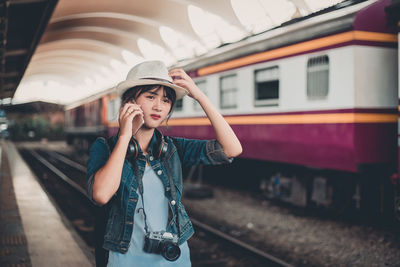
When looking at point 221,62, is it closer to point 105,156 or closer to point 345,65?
point 345,65

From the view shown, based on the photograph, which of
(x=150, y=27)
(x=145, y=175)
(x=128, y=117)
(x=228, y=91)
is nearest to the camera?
(x=128, y=117)

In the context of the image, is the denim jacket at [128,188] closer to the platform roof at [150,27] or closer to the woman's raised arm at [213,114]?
the woman's raised arm at [213,114]

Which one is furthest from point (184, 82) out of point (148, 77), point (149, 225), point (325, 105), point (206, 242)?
point (325, 105)

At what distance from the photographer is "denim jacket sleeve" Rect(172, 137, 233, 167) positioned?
2.00 m

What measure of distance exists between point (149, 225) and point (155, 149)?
1.10 feet

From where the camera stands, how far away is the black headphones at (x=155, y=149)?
177 cm

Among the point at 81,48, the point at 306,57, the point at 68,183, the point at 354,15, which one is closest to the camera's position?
the point at 354,15

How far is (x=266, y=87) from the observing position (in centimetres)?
782

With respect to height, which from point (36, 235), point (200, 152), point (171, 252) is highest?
point (200, 152)

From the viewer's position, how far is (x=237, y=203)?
866 centimetres

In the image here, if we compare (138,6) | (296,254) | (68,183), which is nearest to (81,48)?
(138,6)

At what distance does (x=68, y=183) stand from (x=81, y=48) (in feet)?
32.0

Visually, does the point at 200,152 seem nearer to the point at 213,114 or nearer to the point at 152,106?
the point at 213,114

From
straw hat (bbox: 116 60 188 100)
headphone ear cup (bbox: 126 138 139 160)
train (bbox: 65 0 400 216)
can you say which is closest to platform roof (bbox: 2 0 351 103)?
train (bbox: 65 0 400 216)
